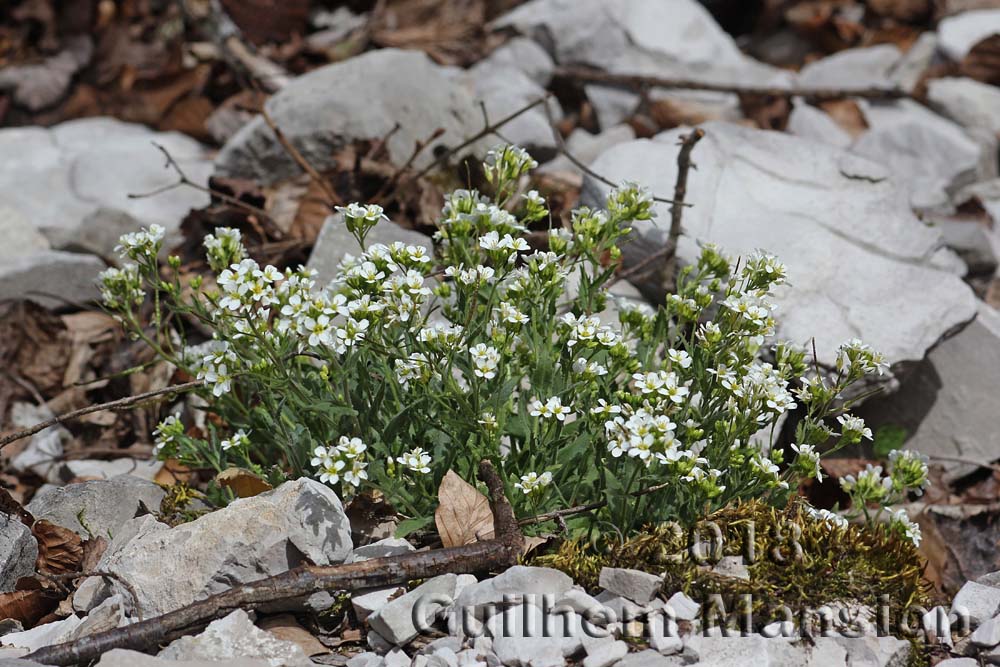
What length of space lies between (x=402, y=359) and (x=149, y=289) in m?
2.33

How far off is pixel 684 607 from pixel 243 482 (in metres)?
1.37

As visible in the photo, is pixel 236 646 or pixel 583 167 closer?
pixel 236 646

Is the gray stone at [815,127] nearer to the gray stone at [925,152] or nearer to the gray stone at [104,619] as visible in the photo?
the gray stone at [925,152]

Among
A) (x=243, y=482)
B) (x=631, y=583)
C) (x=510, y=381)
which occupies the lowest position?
(x=243, y=482)

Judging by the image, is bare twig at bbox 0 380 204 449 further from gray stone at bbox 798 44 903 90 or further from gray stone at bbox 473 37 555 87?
gray stone at bbox 798 44 903 90

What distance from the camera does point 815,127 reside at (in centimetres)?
625

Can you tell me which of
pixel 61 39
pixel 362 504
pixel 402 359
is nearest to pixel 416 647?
pixel 362 504

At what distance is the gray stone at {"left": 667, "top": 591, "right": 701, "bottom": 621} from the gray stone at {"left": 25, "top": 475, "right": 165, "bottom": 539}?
5.59ft

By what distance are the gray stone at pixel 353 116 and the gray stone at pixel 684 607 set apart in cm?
281

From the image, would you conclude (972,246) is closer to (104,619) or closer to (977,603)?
(977,603)

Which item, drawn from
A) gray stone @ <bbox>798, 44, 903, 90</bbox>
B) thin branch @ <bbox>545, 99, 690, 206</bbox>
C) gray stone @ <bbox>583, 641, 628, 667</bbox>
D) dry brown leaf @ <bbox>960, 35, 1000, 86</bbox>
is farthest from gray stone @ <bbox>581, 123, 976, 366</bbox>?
dry brown leaf @ <bbox>960, 35, 1000, 86</bbox>

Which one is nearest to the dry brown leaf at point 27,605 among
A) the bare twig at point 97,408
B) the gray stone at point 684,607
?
the bare twig at point 97,408

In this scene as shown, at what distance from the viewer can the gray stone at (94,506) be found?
3232 mm

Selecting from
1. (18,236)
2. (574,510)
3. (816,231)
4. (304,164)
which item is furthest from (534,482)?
(18,236)
